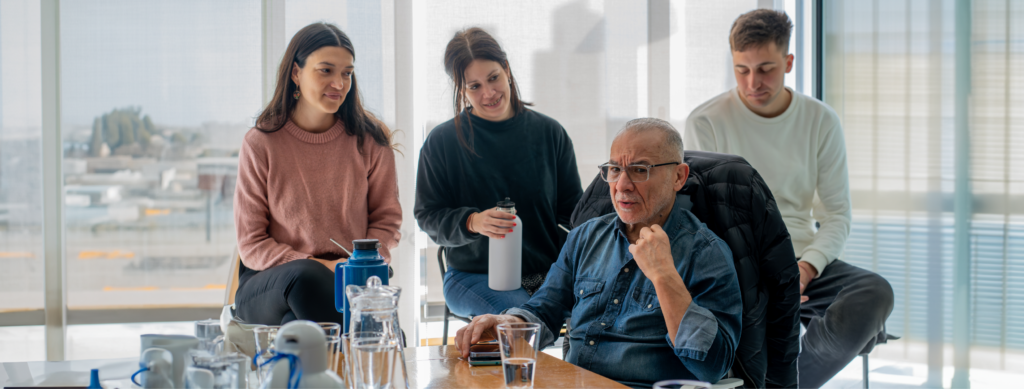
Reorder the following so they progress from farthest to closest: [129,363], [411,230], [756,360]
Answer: [411,230] → [756,360] → [129,363]

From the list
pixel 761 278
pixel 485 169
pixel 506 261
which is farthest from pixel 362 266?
pixel 485 169

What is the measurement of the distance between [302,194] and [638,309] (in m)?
1.31

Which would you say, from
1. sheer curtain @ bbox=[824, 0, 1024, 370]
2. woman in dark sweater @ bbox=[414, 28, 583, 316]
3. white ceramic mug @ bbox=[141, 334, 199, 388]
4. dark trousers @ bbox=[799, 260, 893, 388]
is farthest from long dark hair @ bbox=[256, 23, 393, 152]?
sheer curtain @ bbox=[824, 0, 1024, 370]

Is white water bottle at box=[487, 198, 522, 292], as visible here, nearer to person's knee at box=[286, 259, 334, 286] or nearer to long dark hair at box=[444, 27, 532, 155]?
long dark hair at box=[444, 27, 532, 155]

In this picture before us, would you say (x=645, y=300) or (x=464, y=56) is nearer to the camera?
(x=645, y=300)

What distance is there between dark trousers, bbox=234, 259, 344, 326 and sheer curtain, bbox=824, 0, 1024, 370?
105 inches

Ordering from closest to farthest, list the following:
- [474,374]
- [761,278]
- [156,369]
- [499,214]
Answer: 1. [156,369]
2. [474,374]
3. [761,278]
4. [499,214]

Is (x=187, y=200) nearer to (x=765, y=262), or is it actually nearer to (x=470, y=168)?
(x=470, y=168)

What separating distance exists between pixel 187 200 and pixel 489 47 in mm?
1692

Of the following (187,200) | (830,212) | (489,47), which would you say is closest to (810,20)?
(830,212)

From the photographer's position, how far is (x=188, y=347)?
1062 mm

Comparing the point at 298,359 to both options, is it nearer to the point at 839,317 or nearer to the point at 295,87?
the point at 295,87

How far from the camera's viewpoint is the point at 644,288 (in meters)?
1.72

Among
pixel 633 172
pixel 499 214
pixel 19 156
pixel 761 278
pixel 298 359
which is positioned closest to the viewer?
pixel 298 359
